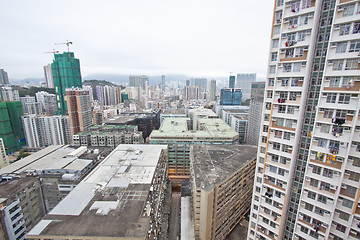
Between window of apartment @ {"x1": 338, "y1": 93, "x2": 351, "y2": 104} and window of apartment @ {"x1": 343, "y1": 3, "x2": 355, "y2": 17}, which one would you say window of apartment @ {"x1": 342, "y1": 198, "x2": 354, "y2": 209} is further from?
window of apartment @ {"x1": 343, "y1": 3, "x2": 355, "y2": 17}

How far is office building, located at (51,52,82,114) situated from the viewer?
11922 centimetres

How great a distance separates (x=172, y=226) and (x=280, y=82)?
133 feet

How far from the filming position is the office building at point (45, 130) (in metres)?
81.9

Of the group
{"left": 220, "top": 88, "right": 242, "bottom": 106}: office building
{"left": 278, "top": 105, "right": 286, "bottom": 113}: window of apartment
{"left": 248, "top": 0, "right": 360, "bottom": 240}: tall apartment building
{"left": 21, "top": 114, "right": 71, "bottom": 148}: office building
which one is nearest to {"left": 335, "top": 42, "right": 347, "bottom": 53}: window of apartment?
{"left": 248, "top": 0, "right": 360, "bottom": 240}: tall apartment building

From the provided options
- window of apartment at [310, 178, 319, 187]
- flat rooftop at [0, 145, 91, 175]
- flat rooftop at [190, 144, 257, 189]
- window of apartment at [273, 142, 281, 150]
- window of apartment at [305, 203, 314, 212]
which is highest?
window of apartment at [273, 142, 281, 150]

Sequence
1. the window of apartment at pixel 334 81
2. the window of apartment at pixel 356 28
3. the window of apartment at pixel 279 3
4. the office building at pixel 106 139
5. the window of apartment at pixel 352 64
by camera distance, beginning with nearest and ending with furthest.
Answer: the window of apartment at pixel 356 28 → the window of apartment at pixel 352 64 → the window of apartment at pixel 334 81 → the window of apartment at pixel 279 3 → the office building at pixel 106 139

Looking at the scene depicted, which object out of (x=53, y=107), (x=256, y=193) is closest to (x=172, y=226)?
(x=256, y=193)

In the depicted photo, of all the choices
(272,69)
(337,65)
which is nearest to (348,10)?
(337,65)

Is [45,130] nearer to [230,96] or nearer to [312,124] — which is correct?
[312,124]

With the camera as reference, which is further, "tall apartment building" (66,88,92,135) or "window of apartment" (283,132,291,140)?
"tall apartment building" (66,88,92,135)

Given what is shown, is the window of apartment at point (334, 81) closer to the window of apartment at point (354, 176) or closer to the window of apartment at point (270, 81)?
the window of apartment at point (270, 81)

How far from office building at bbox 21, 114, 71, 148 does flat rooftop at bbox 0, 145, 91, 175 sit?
39.3 m

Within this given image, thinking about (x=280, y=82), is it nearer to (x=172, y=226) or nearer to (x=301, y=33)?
(x=301, y=33)

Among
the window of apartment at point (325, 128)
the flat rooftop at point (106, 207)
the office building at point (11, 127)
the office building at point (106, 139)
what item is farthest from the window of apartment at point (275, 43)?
the office building at point (11, 127)
